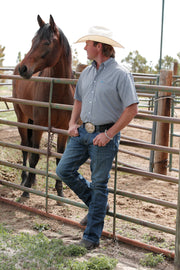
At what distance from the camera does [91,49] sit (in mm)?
2969

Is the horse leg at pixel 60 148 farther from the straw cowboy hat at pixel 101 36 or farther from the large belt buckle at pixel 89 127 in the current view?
the straw cowboy hat at pixel 101 36

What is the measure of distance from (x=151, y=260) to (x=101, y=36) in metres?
1.96

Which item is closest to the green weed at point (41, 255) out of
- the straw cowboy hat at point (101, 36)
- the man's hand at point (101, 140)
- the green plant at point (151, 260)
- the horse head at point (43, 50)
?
the green plant at point (151, 260)

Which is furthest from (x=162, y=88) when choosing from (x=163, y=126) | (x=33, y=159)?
(x=163, y=126)

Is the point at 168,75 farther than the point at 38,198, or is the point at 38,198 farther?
the point at 168,75

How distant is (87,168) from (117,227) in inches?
115

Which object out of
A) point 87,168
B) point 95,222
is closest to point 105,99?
point 95,222

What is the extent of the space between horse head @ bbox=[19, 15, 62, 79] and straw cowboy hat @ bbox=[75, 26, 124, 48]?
137 centimetres

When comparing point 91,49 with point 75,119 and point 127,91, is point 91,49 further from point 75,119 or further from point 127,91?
point 75,119

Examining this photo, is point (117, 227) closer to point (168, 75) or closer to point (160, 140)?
point (160, 140)

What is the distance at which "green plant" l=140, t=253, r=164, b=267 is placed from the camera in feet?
9.68

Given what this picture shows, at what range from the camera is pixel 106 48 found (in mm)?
2980

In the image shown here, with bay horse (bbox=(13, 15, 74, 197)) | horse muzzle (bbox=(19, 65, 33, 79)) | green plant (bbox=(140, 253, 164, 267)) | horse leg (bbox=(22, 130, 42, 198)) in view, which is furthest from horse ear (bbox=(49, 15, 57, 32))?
green plant (bbox=(140, 253, 164, 267))

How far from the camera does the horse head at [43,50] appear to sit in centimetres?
417
